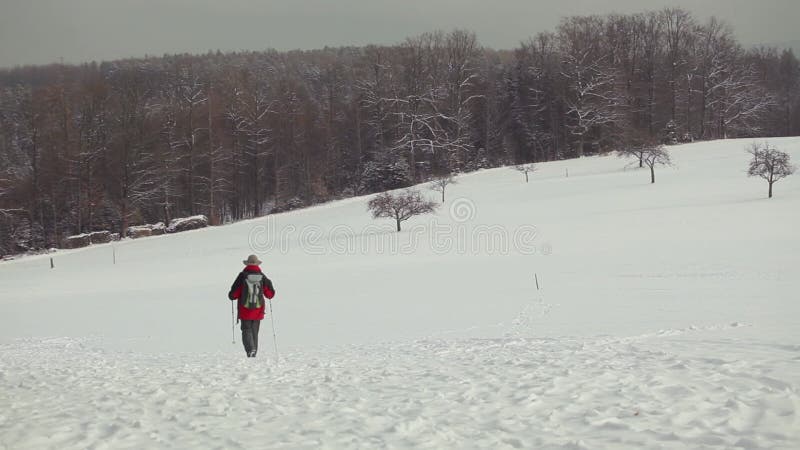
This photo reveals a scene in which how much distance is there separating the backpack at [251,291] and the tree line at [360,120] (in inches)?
1708

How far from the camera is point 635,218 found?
30266mm

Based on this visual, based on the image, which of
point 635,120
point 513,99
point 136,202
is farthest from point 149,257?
point 635,120

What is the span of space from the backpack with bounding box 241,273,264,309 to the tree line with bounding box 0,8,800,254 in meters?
43.4

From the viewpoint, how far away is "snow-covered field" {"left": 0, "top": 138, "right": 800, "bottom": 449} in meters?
5.41

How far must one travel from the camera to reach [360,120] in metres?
70.9

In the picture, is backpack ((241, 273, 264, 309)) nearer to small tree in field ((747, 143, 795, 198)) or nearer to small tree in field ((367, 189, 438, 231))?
small tree in field ((367, 189, 438, 231))

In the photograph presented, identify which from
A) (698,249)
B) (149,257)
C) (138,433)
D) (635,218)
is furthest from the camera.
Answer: (149,257)

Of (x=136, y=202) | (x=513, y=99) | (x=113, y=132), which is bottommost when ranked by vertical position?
(x=136, y=202)

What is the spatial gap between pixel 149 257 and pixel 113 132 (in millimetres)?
23293

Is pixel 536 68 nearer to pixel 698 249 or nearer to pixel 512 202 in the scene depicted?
pixel 512 202

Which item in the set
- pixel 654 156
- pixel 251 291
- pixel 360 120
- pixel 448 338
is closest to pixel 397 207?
pixel 654 156

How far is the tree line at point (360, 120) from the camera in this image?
50125mm

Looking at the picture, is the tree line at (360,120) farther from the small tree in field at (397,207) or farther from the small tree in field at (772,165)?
the small tree in field at (397,207)

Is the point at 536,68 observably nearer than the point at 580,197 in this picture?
No
